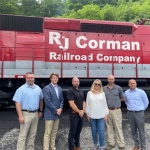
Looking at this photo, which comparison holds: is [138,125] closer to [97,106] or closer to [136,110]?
[136,110]

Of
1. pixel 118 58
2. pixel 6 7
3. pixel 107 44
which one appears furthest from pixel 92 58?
pixel 6 7

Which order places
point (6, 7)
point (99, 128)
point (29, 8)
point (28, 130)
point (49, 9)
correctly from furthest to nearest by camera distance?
point (49, 9), point (29, 8), point (6, 7), point (99, 128), point (28, 130)

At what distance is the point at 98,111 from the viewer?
4.94 m

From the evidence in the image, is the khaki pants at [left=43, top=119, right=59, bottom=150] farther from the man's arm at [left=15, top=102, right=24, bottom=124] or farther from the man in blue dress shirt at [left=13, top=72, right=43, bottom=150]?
the man's arm at [left=15, top=102, right=24, bottom=124]

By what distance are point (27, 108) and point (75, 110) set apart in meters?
0.96

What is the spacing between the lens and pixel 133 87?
5.27 m

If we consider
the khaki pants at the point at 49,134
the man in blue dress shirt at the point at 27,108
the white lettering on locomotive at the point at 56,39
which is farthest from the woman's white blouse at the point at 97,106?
the white lettering on locomotive at the point at 56,39

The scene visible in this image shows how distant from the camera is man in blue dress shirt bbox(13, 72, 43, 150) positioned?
4730 mm

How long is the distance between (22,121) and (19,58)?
462 cm

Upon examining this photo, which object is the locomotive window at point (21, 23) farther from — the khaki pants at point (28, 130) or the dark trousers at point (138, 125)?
the dark trousers at point (138, 125)

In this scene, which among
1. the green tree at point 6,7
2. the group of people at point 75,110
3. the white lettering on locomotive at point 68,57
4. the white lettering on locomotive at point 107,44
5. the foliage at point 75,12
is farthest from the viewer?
the foliage at point 75,12

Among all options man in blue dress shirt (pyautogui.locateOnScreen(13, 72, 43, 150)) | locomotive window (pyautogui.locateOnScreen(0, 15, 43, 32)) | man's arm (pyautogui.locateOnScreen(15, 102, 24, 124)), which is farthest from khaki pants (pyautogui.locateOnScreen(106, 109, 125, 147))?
locomotive window (pyautogui.locateOnScreen(0, 15, 43, 32))

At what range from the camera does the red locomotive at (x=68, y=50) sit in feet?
29.5

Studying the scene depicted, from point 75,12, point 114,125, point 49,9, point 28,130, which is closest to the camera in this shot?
point 28,130
